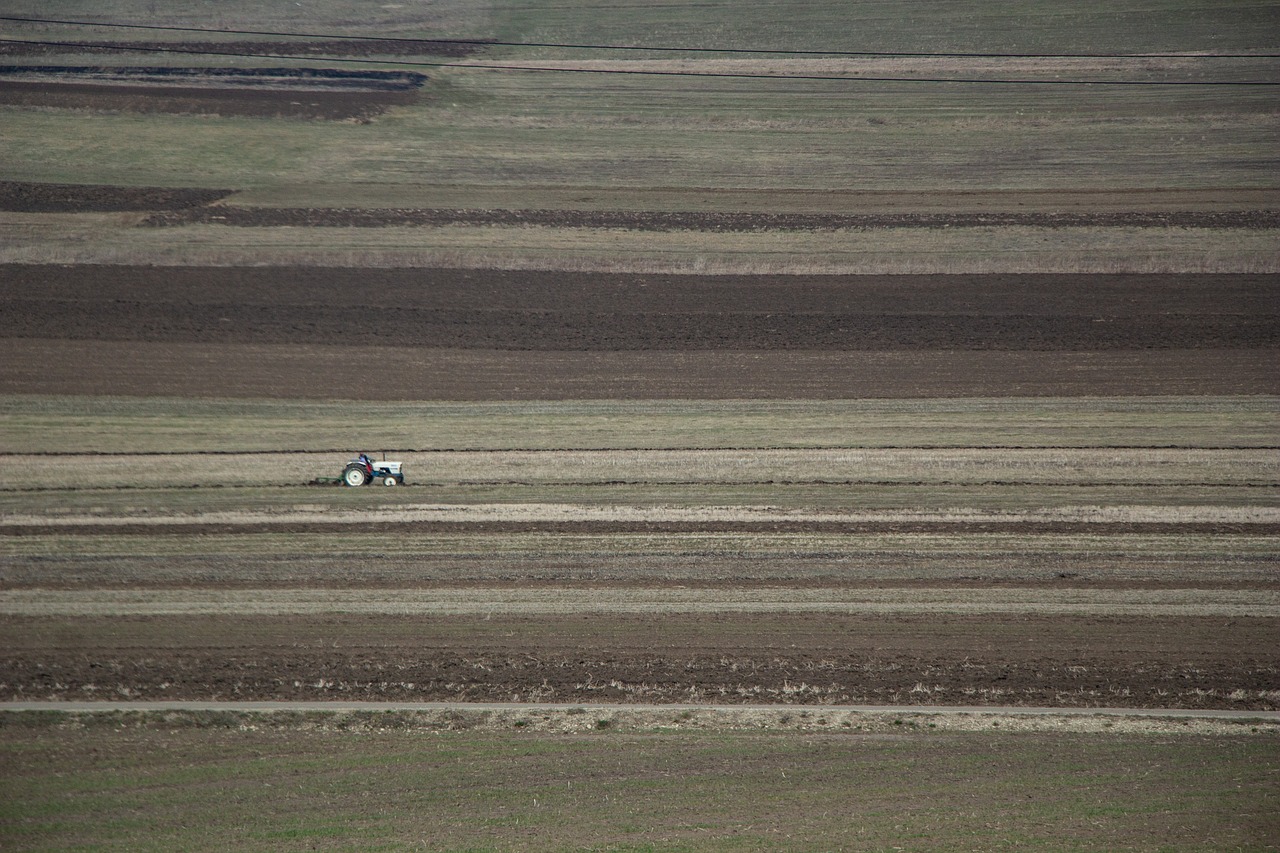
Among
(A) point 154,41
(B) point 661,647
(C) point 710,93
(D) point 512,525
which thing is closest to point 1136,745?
(B) point 661,647

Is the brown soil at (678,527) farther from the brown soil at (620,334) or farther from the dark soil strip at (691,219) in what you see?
the dark soil strip at (691,219)

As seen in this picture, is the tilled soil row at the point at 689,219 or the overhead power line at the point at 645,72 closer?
the tilled soil row at the point at 689,219

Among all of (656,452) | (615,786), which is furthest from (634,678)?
(656,452)

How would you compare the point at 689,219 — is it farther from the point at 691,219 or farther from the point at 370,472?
the point at 370,472

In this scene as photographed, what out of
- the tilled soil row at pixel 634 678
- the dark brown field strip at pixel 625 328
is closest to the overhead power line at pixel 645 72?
the dark brown field strip at pixel 625 328

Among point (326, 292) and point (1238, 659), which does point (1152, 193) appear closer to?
point (1238, 659)

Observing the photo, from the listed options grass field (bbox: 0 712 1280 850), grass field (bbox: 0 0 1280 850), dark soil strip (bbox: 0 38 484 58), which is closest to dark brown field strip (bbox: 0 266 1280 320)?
grass field (bbox: 0 0 1280 850)
